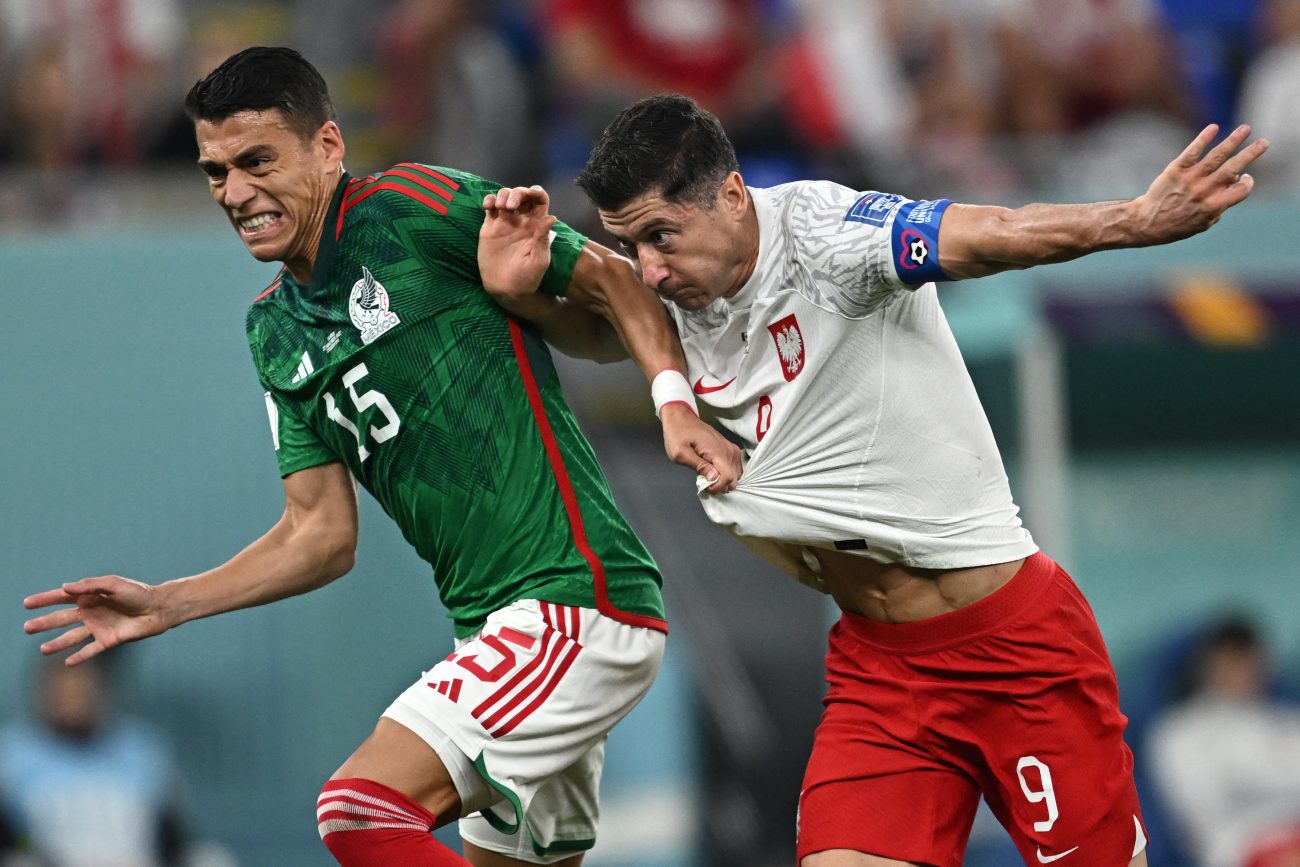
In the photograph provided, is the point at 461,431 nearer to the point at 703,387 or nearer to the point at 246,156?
the point at 703,387

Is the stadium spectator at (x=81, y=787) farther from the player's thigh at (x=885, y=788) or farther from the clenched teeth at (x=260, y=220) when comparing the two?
the player's thigh at (x=885, y=788)

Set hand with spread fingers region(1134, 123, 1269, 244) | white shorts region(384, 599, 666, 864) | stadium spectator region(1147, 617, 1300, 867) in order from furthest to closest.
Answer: stadium spectator region(1147, 617, 1300, 867)
white shorts region(384, 599, 666, 864)
hand with spread fingers region(1134, 123, 1269, 244)

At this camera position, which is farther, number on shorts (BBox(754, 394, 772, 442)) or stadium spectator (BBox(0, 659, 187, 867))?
stadium spectator (BBox(0, 659, 187, 867))

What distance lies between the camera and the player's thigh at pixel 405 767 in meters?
3.82

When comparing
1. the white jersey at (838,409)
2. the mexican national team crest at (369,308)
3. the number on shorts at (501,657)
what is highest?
the mexican national team crest at (369,308)

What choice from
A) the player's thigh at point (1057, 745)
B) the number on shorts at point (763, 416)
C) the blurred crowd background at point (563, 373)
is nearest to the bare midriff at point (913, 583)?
the player's thigh at point (1057, 745)

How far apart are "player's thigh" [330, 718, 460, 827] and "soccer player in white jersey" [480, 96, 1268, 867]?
860 mm

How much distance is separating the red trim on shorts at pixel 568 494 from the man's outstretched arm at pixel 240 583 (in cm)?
60

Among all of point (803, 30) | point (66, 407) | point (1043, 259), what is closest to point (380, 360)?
point (1043, 259)

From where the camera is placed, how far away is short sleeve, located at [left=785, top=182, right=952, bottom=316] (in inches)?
144

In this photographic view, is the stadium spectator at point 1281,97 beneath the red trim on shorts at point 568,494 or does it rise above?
above

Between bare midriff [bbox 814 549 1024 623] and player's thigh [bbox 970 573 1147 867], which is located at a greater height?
bare midriff [bbox 814 549 1024 623]

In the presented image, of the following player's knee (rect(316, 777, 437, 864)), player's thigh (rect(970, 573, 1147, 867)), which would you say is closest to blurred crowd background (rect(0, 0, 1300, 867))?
player's thigh (rect(970, 573, 1147, 867))

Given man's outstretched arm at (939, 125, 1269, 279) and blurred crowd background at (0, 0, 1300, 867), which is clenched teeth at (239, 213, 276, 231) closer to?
man's outstretched arm at (939, 125, 1269, 279)
